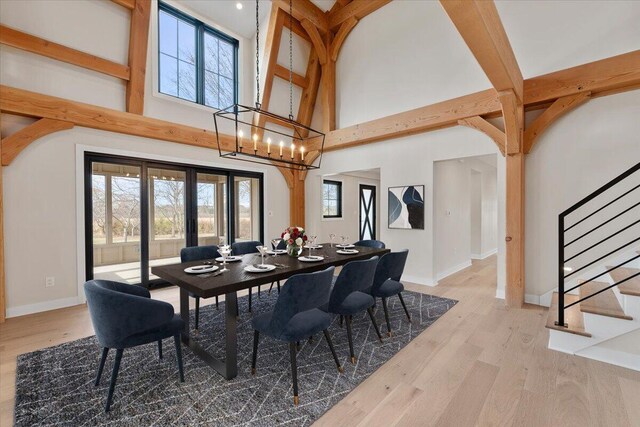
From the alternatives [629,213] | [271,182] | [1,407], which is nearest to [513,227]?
[629,213]

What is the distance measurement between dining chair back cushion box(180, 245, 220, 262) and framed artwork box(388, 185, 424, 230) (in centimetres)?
313

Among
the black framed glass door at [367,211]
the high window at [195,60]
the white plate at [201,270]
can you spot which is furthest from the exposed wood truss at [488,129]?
the black framed glass door at [367,211]

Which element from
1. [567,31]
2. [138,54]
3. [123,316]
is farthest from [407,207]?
[138,54]

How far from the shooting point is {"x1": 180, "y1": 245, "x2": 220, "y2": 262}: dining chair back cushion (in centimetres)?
333

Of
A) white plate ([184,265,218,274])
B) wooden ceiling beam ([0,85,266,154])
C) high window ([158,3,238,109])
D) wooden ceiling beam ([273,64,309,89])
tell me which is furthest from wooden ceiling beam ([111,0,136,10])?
white plate ([184,265,218,274])

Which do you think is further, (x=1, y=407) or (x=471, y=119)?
(x=471, y=119)

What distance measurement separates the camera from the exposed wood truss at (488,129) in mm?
3911

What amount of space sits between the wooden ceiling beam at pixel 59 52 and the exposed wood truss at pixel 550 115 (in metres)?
5.62

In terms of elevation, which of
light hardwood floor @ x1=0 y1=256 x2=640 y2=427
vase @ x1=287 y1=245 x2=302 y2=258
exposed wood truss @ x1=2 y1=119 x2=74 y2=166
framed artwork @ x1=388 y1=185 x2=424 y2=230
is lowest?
light hardwood floor @ x1=0 y1=256 x2=640 y2=427

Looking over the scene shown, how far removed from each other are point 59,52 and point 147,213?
2301mm

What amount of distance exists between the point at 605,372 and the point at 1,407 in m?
4.29

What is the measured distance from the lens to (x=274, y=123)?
6.14 m

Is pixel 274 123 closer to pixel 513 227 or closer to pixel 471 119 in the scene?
pixel 471 119

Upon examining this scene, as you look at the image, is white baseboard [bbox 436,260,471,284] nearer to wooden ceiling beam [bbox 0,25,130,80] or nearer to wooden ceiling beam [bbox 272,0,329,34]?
wooden ceiling beam [bbox 272,0,329,34]
